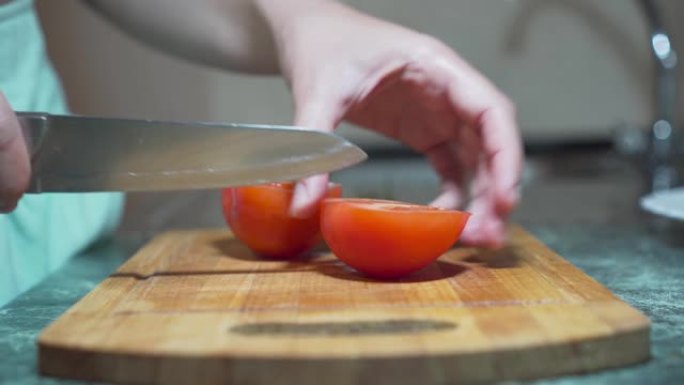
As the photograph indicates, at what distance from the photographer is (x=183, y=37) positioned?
4.22 ft

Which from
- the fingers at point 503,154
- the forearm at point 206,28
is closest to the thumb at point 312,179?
the fingers at point 503,154

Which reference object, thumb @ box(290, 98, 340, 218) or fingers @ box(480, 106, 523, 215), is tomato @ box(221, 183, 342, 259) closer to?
thumb @ box(290, 98, 340, 218)

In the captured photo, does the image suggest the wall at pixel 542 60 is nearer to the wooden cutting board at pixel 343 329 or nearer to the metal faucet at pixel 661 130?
the metal faucet at pixel 661 130

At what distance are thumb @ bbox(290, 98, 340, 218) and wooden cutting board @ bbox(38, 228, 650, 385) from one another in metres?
0.06

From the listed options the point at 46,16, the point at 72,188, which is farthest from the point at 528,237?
the point at 46,16

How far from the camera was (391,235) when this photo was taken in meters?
0.84

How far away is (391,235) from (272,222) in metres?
0.17

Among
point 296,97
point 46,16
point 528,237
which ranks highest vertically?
point 46,16

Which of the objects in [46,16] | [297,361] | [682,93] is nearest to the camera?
[297,361]

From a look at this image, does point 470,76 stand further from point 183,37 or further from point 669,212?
point 183,37

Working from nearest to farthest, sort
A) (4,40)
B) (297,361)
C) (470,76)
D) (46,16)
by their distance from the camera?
(297,361)
(470,76)
(4,40)
(46,16)

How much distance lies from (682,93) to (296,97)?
4.91 ft

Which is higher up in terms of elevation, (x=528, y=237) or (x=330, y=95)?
(x=330, y=95)

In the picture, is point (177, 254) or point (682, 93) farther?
point (682, 93)
